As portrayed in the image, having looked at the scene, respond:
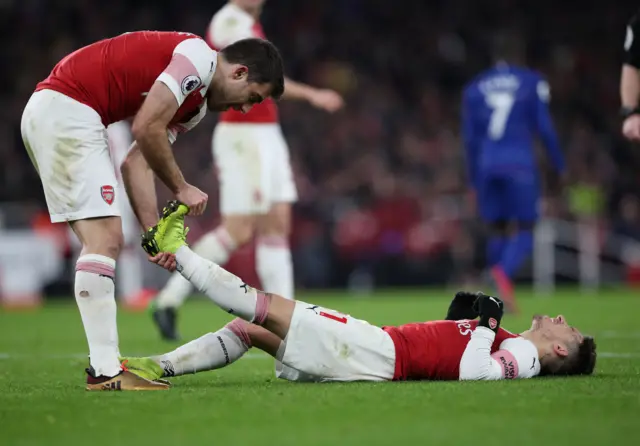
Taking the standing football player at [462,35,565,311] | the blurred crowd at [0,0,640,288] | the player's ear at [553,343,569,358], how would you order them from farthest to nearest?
the blurred crowd at [0,0,640,288]
the standing football player at [462,35,565,311]
the player's ear at [553,343,569,358]

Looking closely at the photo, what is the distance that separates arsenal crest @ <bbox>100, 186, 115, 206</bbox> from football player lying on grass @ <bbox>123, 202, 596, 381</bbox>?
238mm

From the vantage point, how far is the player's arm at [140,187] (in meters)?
5.01

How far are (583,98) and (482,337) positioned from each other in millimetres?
17184

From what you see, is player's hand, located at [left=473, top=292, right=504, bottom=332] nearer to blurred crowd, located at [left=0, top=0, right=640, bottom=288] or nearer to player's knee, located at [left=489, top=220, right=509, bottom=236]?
player's knee, located at [left=489, top=220, right=509, bottom=236]

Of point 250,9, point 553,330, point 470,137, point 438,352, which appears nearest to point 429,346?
point 438,352

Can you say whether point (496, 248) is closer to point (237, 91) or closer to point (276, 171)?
point (276, 171)

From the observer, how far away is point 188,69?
4.52 m

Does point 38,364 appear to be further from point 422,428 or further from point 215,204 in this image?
point 215,204

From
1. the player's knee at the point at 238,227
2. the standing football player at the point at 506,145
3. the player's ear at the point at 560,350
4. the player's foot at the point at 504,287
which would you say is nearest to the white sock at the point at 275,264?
the player's knee at the point at 238,227

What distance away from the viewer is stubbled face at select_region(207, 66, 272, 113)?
15.4ft

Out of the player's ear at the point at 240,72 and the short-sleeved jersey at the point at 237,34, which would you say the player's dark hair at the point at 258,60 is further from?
the short-sleeved jersey at the point at 237,34

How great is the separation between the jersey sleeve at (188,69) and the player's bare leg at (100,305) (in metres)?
0.63

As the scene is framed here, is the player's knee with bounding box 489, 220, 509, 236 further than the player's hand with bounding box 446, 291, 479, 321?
Yes

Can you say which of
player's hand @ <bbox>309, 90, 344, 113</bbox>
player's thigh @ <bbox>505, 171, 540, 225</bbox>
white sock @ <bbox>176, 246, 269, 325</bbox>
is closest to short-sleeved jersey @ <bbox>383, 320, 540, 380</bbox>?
white sock @ <bbox>176, 246, 269, 325</bbox>
